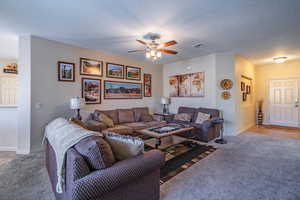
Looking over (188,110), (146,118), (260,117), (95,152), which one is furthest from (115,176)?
(260,117)

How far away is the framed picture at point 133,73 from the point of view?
5378 mm

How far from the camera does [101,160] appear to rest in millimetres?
1344

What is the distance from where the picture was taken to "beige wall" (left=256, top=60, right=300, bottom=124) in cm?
582

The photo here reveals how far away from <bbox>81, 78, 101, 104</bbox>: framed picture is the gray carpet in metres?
1.83

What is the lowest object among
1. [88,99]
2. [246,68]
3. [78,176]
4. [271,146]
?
[271,146]

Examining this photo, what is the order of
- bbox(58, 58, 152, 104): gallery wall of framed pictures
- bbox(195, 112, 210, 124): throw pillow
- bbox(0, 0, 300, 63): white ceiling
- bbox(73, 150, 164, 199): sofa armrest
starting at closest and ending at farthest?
bbox(73, 150, 164, 199): sofa armrest, bbox(0, 0, 300, 63): white ceiling, bbox(58, 58, 152, 104): gallery wall of framed pictures, bbox(195, 112, 210, 124): throw pillow

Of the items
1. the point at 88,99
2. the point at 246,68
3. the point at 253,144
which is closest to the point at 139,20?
the point at 88,99

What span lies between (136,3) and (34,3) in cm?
159

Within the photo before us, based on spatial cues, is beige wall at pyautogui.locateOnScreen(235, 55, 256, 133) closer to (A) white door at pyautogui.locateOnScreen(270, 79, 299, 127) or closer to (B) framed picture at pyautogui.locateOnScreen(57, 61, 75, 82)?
(A) white door at pyautogui.locateOnScreen(270, 79, 299, 127)

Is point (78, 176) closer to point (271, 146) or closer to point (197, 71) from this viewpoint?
point (271, 146)

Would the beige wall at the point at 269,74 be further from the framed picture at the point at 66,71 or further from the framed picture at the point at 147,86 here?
the framed picture at the point at 66,71

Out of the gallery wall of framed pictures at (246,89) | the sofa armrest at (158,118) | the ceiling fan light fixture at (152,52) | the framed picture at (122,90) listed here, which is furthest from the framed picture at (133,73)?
the gallery wall of framed pictures at (246,89)

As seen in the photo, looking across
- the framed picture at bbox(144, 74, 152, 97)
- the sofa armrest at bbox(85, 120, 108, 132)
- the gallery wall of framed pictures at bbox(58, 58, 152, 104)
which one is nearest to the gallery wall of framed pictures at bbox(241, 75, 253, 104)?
the framed picture at bbox(144, 74, 152, 97)

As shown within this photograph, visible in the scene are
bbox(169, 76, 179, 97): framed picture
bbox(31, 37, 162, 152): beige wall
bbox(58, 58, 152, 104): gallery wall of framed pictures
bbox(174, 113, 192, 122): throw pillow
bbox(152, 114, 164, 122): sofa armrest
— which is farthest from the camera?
bbox(169, 76, 179, 97): framed picture
